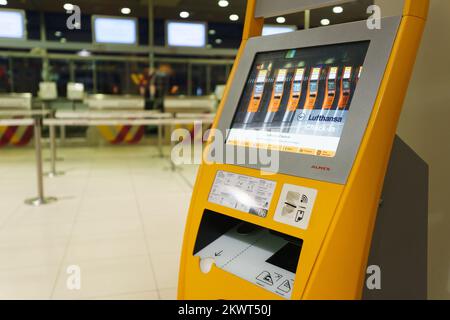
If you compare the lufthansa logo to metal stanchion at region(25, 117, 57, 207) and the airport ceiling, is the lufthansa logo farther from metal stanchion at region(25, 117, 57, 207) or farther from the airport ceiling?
the airport ceiling

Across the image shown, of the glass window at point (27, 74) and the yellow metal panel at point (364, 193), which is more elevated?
the glass window at point (27, 74)

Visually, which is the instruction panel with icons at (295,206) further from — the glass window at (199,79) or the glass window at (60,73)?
the glass window at (199,79)

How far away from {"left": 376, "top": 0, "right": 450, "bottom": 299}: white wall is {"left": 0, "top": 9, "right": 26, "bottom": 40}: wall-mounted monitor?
23.9 ft

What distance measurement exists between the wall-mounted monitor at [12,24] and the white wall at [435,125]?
7300mm

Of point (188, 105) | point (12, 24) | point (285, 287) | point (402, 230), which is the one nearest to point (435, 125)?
point (402, 230)

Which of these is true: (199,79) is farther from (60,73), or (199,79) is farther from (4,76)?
(4,76)

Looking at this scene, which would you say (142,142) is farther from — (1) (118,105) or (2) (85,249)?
(2) (85,249)

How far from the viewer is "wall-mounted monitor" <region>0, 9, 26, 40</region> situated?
7.00 meters

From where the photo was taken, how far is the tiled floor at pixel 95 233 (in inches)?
94.2

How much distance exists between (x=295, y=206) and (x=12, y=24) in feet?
24.8

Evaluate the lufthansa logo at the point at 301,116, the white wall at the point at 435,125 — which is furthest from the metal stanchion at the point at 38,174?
the white wall at the point at 435,125

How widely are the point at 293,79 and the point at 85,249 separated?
7.28 ft
